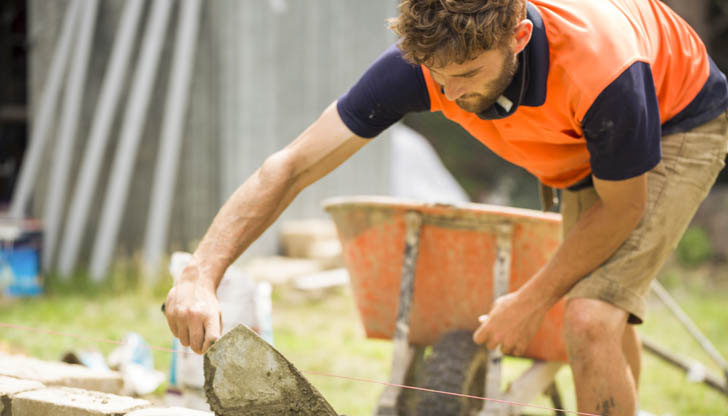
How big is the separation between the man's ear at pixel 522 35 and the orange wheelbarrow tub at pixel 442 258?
39.7 inches

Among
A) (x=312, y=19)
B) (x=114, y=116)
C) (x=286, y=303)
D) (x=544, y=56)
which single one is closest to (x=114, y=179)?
(x=114, y=116)

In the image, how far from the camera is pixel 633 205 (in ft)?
5.90

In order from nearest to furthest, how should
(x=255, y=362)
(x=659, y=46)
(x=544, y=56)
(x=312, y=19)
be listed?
(x=255, y=362), (x=544, y=56), (x=659, y=46), (x=312, y=19)

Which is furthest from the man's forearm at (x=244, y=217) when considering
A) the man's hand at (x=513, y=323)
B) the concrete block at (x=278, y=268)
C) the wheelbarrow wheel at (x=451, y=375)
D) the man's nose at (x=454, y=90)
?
the concrete block at (x=278, y=268)

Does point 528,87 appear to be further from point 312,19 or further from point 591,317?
point 312,19

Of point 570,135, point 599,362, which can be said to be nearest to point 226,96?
point 570,135

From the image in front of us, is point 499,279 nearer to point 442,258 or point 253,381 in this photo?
point 442,258

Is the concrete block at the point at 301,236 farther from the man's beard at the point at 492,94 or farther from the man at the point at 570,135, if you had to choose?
the man's beard at the point at 492,94

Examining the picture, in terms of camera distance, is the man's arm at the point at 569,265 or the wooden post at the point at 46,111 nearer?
the man's arm at the point at 569,265

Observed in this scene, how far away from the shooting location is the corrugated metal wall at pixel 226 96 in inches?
225

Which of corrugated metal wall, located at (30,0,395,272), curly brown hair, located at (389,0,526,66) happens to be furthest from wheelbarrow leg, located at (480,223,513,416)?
corrugated metal wall, located at (30,0,395,272)

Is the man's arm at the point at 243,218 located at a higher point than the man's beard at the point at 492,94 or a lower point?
lower

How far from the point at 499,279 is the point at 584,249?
0.76 m

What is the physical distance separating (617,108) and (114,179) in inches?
182
